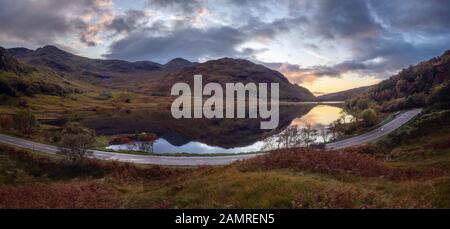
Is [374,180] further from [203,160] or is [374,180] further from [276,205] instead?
[203,160]

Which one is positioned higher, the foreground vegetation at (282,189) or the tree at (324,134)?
the tree at (324,134)

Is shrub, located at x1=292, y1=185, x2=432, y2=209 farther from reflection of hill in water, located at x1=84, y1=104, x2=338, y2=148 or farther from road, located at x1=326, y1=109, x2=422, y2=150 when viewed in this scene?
reflection of hill in water, located at x1=84, y1=104, x2=338, y2=148

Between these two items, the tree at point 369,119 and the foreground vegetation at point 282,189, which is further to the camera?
the tree at point 369,119

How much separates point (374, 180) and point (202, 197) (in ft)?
46.8

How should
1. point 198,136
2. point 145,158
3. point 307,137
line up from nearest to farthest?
point 145,158 < point 307,137 < point 198,136

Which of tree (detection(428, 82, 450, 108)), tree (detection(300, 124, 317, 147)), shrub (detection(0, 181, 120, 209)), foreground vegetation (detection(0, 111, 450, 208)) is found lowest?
shrub (detection(0, 181, 120, 209))

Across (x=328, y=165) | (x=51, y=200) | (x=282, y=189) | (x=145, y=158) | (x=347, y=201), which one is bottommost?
(x=51, y=200)

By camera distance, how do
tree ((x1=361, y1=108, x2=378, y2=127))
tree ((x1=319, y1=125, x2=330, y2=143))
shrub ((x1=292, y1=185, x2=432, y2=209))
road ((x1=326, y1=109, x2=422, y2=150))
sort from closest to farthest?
shrub ((x1=292, y1=185, x2=432, y2=209))
road ((x1=326, y1=109, x2=422, y2=150))
tree ((x1=319, y1=125, x2=330, y2=143))
tree ((x1=361, y1=108, x2=378, y2=127))

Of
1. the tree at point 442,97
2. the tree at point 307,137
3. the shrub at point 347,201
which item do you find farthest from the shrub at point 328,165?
the tree at point 442,97

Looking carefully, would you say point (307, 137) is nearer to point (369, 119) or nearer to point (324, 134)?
point (324, 134)

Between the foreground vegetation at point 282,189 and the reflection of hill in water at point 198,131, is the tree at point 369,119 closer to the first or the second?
the reflection of hill in water at point 198,131

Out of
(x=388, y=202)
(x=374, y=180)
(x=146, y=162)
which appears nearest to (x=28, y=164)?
(x=146, y=162)

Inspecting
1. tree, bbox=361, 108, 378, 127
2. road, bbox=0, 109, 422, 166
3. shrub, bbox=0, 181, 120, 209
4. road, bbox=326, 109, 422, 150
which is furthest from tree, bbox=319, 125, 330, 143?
shrub, bbox=0, 181, 120, 209

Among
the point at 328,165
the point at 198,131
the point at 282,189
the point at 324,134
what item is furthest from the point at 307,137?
the point at 282,189
